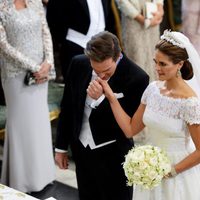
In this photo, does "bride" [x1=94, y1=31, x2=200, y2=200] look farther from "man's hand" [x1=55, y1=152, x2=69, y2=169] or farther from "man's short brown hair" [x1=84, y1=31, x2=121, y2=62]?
"man's hand" [x1=55, y1=152, x2=69, y2=169]

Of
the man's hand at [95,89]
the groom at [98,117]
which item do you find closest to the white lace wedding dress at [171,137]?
the groom at [98,117]

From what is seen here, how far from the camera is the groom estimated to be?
2.63 m

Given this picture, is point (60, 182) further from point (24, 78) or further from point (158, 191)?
point (158, 191)

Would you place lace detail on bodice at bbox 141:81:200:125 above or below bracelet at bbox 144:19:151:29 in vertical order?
above

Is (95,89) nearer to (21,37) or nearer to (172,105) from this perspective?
(172,105)

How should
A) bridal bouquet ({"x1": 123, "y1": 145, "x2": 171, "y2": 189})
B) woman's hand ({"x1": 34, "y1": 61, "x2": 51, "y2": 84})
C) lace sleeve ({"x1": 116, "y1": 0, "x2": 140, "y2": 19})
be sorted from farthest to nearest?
lace sleeve ({"x1": 116, "y1": 0, "x2": 140, "y2": 19})
woman's hand ({"x1": 34, "y1": 61, "x2": 51, "y2": 84})
bridal bouquet ({"x1": 123, "y1": 145, "x2": 171, "y2": 189})

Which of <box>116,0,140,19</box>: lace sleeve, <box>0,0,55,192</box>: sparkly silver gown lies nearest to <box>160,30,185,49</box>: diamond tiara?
<box>0,0,55,192</box>: sparkly silver gown

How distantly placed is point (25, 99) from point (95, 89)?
139cm

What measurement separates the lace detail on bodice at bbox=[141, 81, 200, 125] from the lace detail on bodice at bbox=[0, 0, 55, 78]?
1328mm

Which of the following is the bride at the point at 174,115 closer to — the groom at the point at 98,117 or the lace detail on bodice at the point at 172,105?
the lace detail on bodice at the point at 172,105

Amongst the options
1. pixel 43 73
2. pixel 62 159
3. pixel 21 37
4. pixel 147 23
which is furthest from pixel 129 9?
pixel 62 159

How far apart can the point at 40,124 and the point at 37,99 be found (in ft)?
0.71

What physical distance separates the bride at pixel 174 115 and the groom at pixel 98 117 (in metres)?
0.10

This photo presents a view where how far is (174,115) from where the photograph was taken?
2520mm
